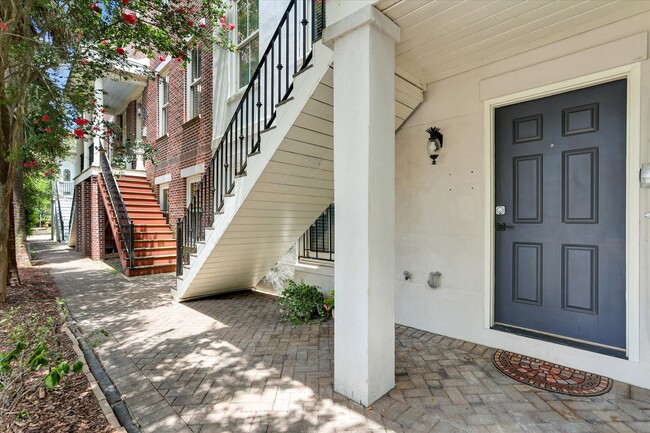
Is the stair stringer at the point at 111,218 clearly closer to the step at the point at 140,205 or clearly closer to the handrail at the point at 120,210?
the handrail at the point at 120,210

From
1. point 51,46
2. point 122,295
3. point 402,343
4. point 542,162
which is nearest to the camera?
point 542,162

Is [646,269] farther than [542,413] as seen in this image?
Yes

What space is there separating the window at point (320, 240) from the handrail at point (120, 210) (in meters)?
4.21

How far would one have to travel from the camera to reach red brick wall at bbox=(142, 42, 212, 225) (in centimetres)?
702

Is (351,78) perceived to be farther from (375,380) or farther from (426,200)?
(375,380)

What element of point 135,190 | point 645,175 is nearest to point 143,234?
point 135,190

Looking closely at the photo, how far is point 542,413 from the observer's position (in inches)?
84.8

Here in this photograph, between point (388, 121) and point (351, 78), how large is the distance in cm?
40

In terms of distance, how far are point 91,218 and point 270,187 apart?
346 inches

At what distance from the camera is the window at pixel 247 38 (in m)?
6.01

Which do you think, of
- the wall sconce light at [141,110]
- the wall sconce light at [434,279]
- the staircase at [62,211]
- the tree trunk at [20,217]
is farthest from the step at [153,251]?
the staircase at [62,211]

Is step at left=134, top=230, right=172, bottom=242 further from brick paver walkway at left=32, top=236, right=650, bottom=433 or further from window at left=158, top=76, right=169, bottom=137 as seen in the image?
brick paver walkway at left=32, top=236, right=650, bottom=433

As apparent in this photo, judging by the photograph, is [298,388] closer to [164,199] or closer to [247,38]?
[247,38]

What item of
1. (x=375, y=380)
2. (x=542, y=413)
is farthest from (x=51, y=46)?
(x=542, y=413)
